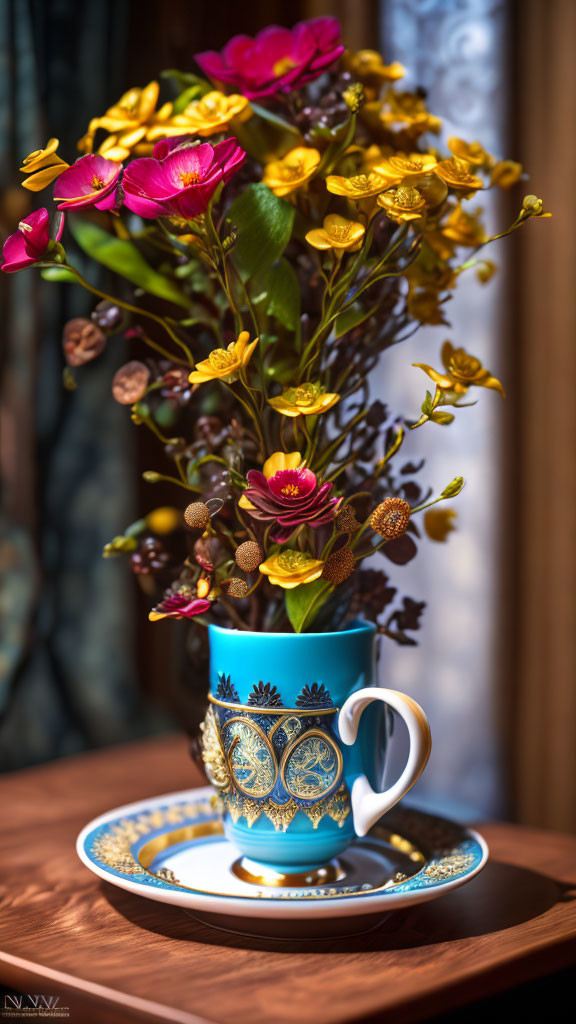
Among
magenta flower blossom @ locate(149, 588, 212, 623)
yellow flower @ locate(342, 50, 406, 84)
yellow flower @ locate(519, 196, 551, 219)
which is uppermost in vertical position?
yellow flower @ locate(342, 50, 406, 84)

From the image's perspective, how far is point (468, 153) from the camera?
626 mm

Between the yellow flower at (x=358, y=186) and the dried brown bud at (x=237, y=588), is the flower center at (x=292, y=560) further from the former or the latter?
the yellow flower at (x=358, y=186)

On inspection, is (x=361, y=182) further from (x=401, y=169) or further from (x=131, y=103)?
(x=131, y=103)

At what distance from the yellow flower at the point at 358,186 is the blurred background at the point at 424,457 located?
65cm

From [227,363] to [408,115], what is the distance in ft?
0.85

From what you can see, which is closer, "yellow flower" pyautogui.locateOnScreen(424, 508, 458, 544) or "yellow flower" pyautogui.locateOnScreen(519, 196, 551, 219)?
"yellow flower" pyautogui.locateOnScreen(519, 196, 551, 219)

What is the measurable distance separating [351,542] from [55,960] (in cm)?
30

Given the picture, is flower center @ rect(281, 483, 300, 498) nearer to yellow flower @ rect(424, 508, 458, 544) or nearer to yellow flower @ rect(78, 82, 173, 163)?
yellow flower @ rect(424, 508, 458, 544)

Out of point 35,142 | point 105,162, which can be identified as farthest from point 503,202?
point 105,162

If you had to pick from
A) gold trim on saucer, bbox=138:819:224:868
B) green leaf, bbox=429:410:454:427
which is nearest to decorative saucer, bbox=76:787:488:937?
gold trim on saucer, bbox=138:819:224:868

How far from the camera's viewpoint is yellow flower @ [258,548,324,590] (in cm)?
55

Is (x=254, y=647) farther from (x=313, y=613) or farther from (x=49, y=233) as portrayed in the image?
(x=49, y=233)

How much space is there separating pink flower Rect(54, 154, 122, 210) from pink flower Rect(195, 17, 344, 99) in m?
0.12

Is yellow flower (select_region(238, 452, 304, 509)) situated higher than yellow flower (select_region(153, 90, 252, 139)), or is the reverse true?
yellow flower (select_region(153, 90, 252, 139))
